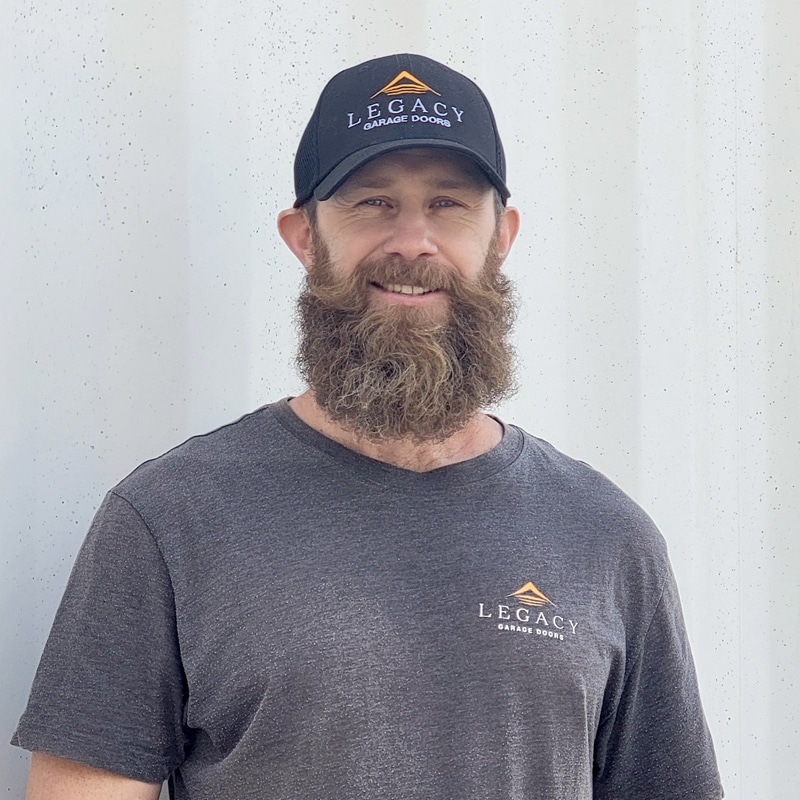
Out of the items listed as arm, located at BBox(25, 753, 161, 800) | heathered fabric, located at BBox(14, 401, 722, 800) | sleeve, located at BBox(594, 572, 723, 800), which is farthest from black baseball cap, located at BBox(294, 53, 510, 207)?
arm, located at BBox(25, 753, 161, 800)

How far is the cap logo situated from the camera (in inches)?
67.3

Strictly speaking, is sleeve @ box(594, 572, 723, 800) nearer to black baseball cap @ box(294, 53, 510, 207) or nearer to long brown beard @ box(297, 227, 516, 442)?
long brown beard @ box(297, 227, 516, 442)

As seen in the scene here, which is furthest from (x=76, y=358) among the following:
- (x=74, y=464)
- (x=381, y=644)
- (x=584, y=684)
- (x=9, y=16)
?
(x=584, y=684)

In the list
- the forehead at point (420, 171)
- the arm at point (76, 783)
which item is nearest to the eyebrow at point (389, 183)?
the forehead at point (420, 171)

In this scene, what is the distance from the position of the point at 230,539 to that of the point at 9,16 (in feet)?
2.54

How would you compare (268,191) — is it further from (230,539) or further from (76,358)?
(230,539)

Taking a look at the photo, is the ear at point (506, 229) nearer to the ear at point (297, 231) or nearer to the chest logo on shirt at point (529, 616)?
the ear at point (297, 231)

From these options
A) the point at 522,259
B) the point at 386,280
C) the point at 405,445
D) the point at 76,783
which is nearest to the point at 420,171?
the point at 386,280

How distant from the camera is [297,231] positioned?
1.80 meters

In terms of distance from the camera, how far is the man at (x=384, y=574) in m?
1.48

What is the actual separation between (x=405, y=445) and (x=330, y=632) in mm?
314

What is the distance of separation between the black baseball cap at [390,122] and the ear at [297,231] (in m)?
0.03

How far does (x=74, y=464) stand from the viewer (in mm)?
1752

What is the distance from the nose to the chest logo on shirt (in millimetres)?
468
